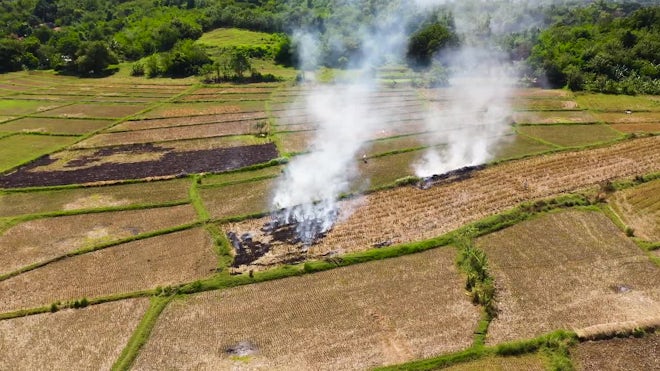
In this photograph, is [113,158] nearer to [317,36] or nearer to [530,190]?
[530,190]

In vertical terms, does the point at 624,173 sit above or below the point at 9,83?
below

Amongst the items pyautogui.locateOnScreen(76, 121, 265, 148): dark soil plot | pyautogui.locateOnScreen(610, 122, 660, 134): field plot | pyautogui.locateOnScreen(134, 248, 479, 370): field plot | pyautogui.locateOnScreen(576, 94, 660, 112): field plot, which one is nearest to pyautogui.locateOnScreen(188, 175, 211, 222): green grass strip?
pyautogui.locateOnScreen(134, 248, 479, 370): field plot

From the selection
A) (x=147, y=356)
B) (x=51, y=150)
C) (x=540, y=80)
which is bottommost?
(x=147, y=356)

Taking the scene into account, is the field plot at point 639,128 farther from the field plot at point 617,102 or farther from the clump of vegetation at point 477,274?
the clump of vegetation at point 477,274

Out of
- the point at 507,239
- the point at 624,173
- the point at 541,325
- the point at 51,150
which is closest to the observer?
the point at 541,325

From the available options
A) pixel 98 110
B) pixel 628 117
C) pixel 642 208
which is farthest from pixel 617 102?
pixel 98 110

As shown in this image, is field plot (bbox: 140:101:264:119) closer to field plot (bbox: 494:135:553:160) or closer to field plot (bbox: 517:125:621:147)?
field plot (bbox: 494:135:553:160)

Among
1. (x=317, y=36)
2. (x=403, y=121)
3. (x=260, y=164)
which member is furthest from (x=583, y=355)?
(x=317, y=36)

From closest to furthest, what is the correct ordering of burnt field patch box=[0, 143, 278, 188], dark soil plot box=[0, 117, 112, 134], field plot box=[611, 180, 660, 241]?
1. field plot box=[611, 180, 660, 241]
2. burnt field patch box=[0, 143, 278, 188]
3. dark soil plot box=[0, 117, 112, 134]

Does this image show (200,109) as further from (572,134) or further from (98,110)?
(572,134)
